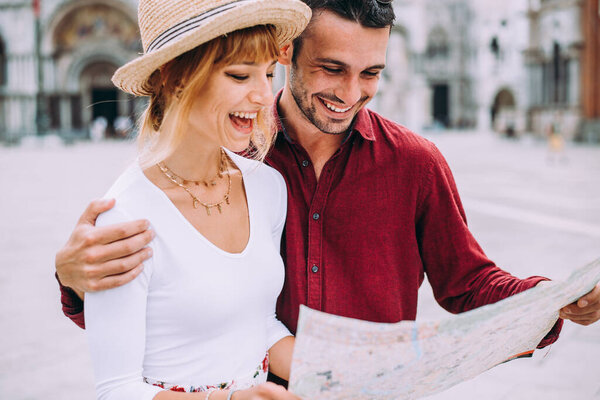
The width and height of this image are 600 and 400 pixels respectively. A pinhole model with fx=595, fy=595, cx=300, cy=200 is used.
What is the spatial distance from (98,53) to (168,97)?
34.3 m

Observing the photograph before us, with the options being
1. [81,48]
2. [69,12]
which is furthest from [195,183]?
[69,12]

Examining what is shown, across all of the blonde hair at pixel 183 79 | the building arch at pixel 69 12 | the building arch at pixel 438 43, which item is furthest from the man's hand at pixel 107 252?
the building arch at pixel 438 43

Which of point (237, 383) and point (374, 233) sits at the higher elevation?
point (374, 233)

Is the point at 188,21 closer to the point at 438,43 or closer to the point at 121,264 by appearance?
the point at 121,264

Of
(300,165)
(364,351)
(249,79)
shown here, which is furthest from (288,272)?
(364,351)

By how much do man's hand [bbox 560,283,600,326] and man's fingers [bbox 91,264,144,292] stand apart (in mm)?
1082

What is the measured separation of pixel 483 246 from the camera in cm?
665

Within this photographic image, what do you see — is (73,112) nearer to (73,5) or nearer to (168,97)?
(73,5)

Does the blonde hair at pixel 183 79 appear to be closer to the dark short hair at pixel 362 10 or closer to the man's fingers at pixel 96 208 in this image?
the man's fingers at pixel 96 208

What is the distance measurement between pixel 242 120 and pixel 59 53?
116ft

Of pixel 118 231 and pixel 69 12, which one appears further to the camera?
pixel 69 12

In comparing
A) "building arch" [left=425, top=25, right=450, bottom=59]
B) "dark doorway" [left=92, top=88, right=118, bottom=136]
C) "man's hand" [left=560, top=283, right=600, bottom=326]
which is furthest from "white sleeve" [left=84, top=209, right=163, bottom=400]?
"building arch" [left=425, top=25, right=450, bottom=59]

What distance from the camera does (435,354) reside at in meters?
1.14

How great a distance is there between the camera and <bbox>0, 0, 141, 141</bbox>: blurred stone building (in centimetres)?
3281
